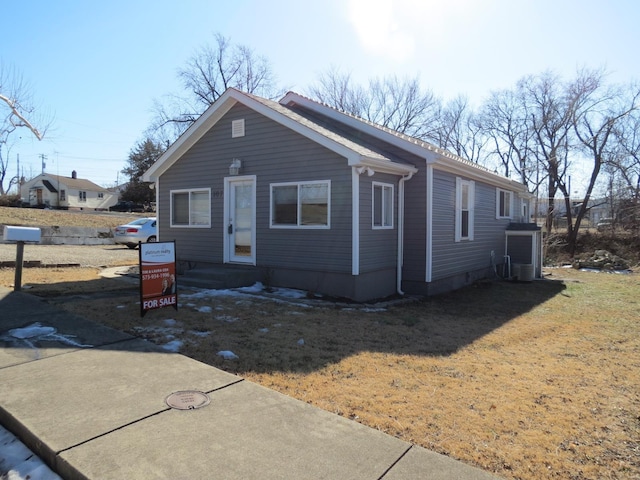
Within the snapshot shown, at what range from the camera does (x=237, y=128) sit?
10.9 meters

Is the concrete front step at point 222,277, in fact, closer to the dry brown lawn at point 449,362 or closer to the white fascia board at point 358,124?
the dry brown lawn at point 449,362

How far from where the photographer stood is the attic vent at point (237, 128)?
1081cm

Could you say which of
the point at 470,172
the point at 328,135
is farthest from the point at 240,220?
the point at 470,172

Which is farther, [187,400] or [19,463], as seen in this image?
[187,400]

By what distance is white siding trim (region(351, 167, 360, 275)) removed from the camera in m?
8.91

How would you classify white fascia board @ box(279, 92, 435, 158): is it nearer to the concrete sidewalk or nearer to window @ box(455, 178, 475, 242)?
window @ box(455, 178, 475, 242)

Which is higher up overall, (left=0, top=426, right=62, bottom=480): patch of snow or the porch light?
the porch light

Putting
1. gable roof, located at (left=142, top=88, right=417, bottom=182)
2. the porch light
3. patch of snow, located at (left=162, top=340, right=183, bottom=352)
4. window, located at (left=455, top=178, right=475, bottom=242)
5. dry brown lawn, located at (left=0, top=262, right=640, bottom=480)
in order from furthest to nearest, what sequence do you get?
window, located at (left=455, top=178, right=475, bottom=242) < the porch light < gable roof, located at (left=142, top=88, right=417, bottom=182) < patch of snow, located at (left=162, top=340, right=183, bottom=352) < dry brown lawn, located at (left=0, top=262, right=640, bottom=480)

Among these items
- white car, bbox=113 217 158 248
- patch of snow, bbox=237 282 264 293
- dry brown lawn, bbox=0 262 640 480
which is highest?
white car, bbox=113 217 158 248

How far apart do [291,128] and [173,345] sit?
19.5 feet

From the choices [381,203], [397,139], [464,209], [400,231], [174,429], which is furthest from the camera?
[464,209]

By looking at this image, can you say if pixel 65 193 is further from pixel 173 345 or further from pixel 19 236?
pixel 173 345

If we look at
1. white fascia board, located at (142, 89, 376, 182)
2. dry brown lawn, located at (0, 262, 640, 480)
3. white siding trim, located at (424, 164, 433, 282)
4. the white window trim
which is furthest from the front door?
white siding trim, located at (424, 164, 433, 282)

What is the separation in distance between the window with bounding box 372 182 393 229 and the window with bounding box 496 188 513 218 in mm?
6656
